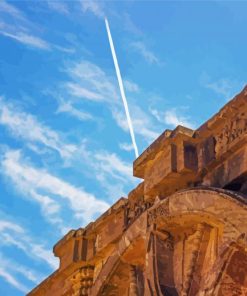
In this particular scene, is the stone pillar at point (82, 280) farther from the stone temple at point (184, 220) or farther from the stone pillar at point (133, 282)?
the stone pillar at point (133, 282)

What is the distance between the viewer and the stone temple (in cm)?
729

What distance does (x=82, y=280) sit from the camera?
34.2ft

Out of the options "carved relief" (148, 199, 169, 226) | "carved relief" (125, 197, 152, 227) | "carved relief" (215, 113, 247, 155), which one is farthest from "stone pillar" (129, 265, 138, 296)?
"carved relief" (215, 113, 247, 155)

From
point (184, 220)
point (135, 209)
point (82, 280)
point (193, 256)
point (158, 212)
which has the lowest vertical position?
point (193, 256)

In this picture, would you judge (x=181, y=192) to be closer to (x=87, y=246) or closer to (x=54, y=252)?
(x=87, y=246)

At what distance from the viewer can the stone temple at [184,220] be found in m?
7.29

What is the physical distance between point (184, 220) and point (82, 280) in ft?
9.44

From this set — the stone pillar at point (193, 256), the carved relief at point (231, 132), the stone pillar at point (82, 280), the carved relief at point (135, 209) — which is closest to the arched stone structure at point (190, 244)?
the stone pillar at point (193, 256)

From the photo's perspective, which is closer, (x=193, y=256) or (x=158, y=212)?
(x=193, y=256)

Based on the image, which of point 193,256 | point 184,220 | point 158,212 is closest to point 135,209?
point 158,212

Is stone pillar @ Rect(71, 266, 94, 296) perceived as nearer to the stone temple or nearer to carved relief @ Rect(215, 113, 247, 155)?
the stone temple

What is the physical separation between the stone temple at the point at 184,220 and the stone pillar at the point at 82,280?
0.07 meters

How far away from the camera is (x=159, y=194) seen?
29.2ft

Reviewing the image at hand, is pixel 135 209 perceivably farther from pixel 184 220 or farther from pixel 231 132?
pixel 231 132
